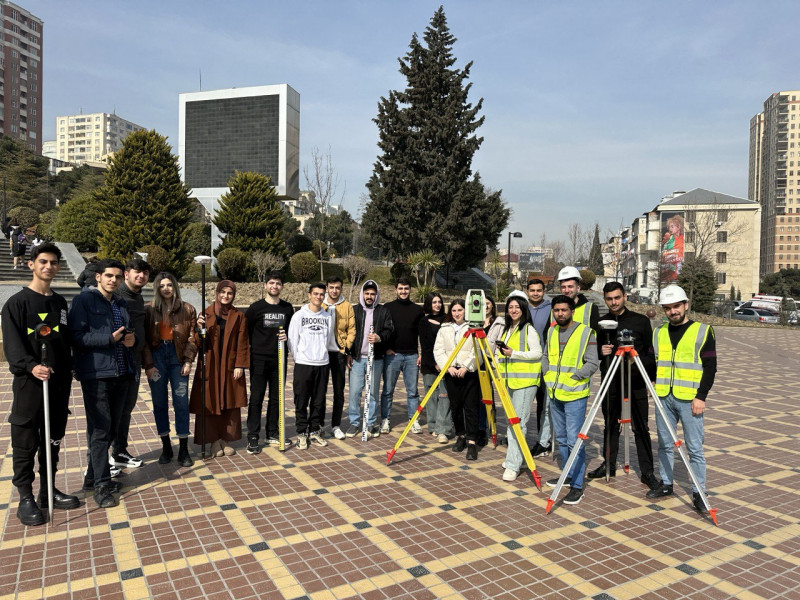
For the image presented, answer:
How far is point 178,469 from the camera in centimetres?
527

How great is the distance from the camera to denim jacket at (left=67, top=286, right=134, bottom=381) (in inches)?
170

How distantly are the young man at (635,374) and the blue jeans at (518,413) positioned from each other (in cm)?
74

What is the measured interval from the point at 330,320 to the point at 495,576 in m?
3.37

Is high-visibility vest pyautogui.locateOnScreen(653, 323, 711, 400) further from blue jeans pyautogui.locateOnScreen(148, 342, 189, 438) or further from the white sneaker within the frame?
blue jeans pyautogui.locateOnScreen(148, 342, 189, 438)

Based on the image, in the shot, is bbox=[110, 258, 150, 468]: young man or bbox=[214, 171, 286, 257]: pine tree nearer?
bbox=[110, 258, 150, 468]: young man

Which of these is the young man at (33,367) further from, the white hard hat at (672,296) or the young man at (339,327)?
the white hard hat at (672,296)

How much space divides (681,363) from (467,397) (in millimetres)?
2152

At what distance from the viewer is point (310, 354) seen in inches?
232

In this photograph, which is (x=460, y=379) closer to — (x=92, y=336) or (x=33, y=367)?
(x=92, y=336)

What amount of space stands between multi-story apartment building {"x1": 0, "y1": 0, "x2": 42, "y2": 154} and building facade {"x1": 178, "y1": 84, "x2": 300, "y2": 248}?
2482 inches

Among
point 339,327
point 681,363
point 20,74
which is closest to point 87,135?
point 20,74

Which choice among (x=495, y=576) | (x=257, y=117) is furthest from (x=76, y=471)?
(x=257, y=117)

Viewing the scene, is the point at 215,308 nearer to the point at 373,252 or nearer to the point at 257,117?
the point at 257,117

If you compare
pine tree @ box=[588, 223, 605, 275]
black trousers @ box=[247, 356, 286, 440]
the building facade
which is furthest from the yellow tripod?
pine tree @ box=[588, 223, 605, 275]
